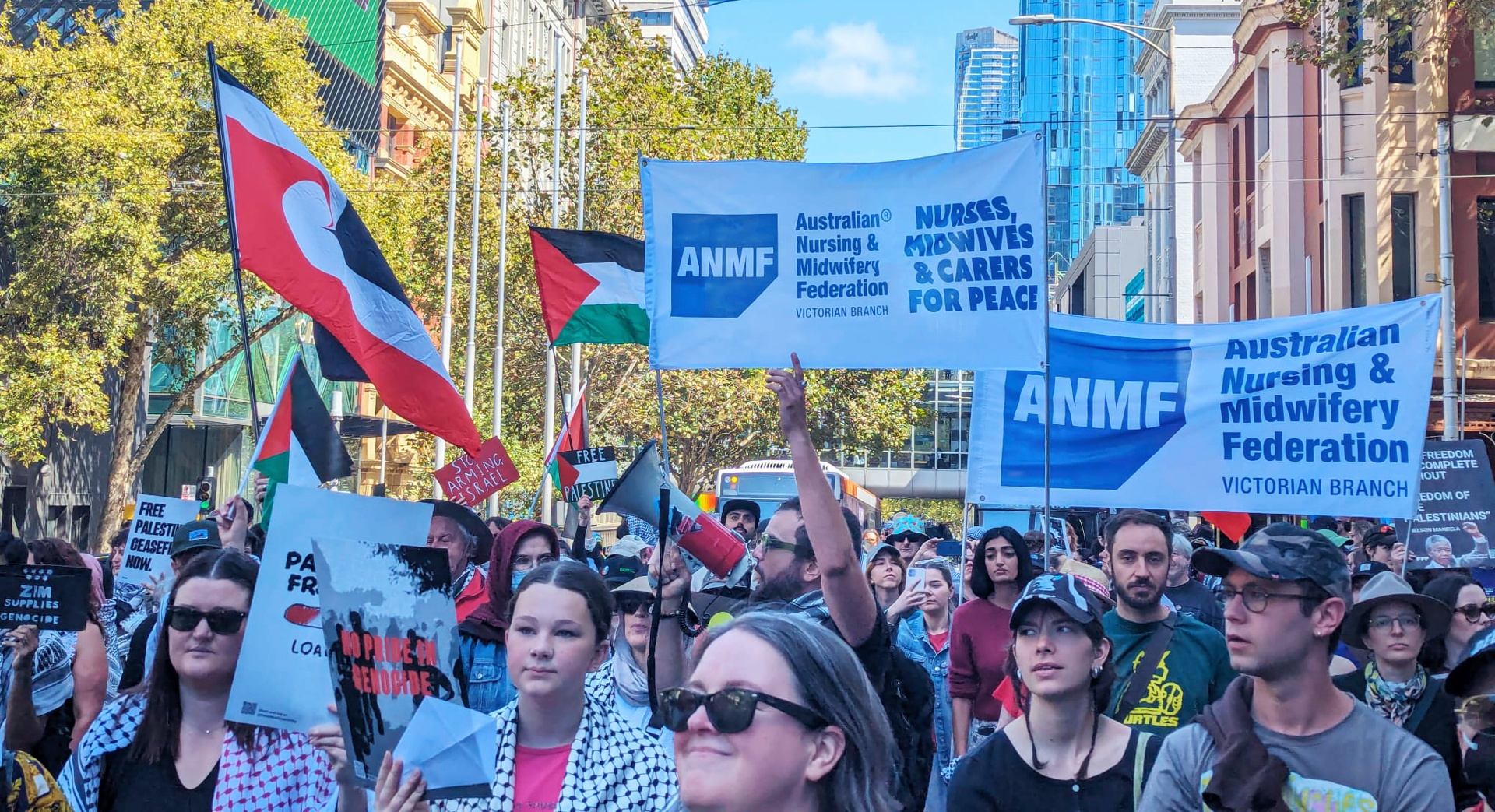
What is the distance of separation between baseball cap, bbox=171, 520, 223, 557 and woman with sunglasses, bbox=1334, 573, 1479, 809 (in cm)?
447

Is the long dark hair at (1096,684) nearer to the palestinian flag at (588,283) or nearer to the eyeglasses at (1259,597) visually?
the eyeglasses at (1259,597)

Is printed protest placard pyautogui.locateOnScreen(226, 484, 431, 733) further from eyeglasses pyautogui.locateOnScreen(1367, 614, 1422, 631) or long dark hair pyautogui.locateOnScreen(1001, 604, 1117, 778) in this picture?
eyeglasses pyautogui.locateOnScreen(1367, 614, 1422, 631)

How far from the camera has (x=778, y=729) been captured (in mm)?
2395

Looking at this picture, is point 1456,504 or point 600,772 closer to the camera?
point 600,772

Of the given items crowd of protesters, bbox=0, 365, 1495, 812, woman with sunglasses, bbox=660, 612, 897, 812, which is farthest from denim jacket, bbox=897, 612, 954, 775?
woman with sunglasses, bbox=660, 612, 897, 812

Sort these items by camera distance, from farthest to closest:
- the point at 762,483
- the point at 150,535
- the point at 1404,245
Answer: the point at 762,483 → the point at 1404,245 → the point at 150,535

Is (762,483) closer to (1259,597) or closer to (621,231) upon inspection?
(621,231)

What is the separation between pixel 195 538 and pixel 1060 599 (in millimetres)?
4124

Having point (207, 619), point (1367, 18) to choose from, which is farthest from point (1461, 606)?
point (1367, 18)

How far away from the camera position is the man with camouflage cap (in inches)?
125

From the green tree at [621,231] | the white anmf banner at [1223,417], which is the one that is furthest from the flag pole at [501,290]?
the white anmf banner at [1223,417]

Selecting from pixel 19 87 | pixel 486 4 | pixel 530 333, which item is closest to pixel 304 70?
pixel 19 87

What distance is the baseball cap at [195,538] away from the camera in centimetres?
642

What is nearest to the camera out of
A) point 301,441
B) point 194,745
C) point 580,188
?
point 194,745
